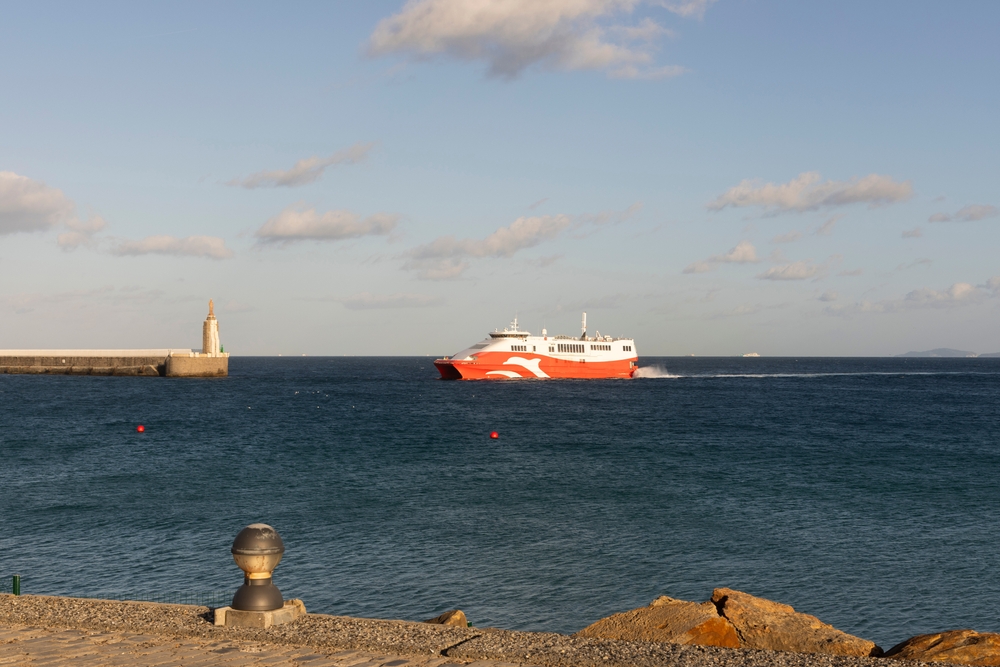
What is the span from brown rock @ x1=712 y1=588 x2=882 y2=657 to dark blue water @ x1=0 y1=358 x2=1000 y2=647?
17.6ft

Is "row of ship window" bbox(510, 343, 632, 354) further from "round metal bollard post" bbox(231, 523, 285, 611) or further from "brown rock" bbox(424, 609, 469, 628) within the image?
"round metal bollard post" bbox(231, 523, 285, 611)

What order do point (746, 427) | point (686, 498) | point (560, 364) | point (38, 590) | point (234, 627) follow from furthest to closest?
point (560, 364) → point (746, 427) → point (686, 498) → point (38, 590) → point (234, 627)

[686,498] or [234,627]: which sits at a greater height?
[234,627]

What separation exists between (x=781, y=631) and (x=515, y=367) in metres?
96.8

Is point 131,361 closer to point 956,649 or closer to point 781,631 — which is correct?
point 781,631

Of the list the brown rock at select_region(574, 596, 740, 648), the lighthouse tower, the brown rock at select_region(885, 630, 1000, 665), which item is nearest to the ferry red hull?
the lighthouse tower

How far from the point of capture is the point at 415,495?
3250 centimetres

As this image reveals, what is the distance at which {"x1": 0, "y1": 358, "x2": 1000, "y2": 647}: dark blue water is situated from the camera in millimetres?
19797

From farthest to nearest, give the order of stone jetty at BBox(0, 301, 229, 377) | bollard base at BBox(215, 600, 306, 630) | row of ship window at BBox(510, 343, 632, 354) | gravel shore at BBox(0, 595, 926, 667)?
stone jetty at BBox(0, 301, 229, 377) < row of ship window at BBox(510, 343, 632, 354) < bollard base at BBox(215, 600, 306, 630) < gravel shore at BBox(0, 595, 926, 667)

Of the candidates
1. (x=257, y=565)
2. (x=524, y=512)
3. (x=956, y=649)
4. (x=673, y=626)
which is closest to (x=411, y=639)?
(x=257, y=565)

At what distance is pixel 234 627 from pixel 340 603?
932cm

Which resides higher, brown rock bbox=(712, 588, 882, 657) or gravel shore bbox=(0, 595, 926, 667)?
gravel shore bbox=(0, 595, 926, 667)

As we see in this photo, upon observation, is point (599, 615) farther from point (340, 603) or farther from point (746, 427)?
point (746, 427)

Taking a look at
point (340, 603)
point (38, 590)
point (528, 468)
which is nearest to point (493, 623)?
point (340, 603)
